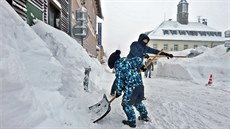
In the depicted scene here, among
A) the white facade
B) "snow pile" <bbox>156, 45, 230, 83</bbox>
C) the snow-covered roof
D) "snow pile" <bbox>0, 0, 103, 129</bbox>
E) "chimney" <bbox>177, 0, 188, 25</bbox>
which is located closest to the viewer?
"snow pile" <bbox>0, 0, 103, 129</bbox>

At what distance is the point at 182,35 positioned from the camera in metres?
49.7

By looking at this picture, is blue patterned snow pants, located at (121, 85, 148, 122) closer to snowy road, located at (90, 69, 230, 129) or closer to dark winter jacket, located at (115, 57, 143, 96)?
dark winter jacket, located at (115, 57, 143, 96)

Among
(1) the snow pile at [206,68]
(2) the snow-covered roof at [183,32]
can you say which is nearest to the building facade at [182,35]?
(2) the snow-covered roof at [183,32]

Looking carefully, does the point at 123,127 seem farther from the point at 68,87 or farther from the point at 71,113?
the point at 68,87

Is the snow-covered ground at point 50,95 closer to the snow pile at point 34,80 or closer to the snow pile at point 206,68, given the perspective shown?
the snow pile at point 34,80

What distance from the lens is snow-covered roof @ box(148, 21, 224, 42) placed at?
48375mm

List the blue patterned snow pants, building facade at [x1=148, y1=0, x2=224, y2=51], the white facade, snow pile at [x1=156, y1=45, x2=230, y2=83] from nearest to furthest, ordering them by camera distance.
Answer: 1. the blue patterned snow pants
2. snow pile at [x1=156, y1=45, x2=230, y2=83]
3. the white facade
4. building facade at [x1=148, y1=0, x2=224, y2=51]

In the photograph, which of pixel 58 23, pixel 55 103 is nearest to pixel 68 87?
pixel 55 103

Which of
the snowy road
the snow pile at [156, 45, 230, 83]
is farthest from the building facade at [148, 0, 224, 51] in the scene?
the snowy road

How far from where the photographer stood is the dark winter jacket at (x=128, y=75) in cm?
371

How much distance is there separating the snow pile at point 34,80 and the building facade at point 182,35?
43.7 metres

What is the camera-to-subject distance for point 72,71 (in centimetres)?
466

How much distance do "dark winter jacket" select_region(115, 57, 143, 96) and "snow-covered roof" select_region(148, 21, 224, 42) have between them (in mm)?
44656

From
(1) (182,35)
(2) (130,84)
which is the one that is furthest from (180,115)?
(1) (182,35)
